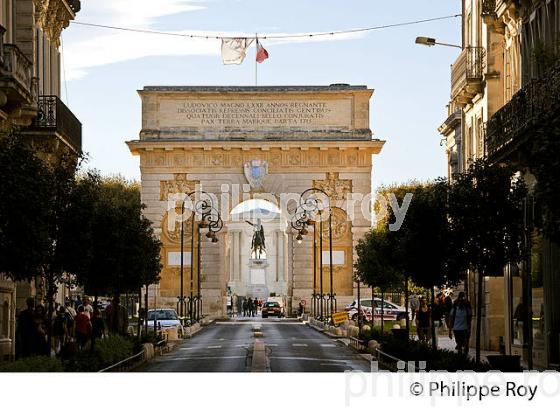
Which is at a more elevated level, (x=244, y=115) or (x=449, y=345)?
(x=244, y=115)

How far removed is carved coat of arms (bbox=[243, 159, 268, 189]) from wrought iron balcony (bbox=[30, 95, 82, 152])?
4322 cm

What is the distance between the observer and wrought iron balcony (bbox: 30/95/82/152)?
35.5m

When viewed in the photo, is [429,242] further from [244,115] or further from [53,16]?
[244,115]

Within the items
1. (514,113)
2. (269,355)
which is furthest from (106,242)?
(514,113)

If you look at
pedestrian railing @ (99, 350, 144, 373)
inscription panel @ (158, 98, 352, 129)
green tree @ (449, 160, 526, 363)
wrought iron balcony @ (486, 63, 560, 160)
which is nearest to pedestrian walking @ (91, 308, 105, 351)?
pedestrian railing @ (99, 350, 144, 373)

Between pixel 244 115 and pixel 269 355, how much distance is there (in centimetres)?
4552

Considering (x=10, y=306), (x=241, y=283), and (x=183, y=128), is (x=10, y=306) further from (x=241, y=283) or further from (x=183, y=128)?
(x=241, y=283)

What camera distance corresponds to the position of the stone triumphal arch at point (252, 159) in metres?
81.2

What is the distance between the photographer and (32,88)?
3397 centimetres

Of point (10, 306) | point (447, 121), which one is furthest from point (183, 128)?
point (10, 306)

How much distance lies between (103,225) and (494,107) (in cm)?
1116
